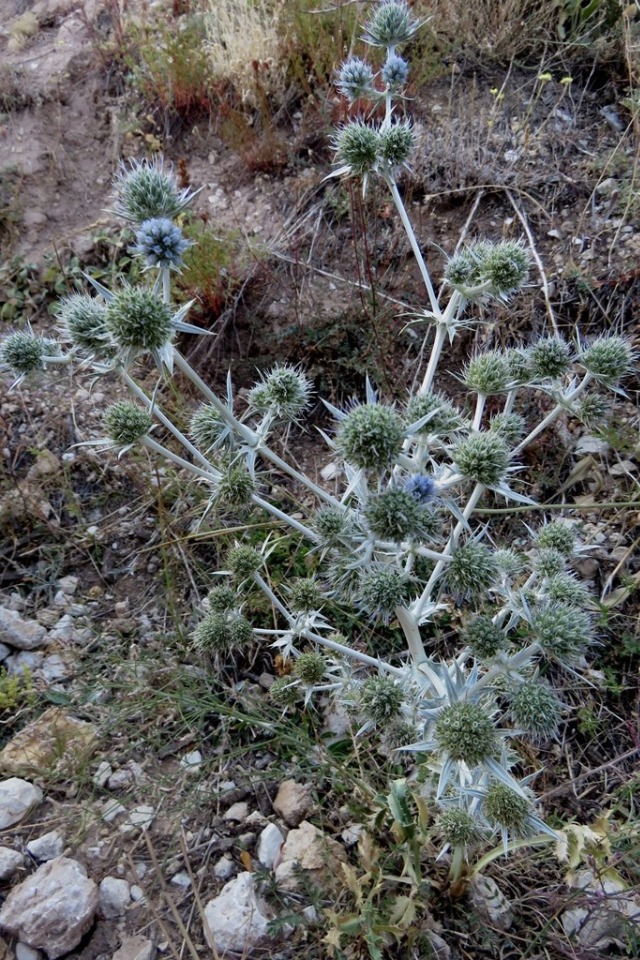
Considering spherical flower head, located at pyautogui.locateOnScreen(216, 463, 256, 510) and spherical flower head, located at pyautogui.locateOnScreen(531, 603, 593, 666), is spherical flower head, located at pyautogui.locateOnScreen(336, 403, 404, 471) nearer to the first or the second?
spherical flower head, located at pyautogui.locateOnScreen(216, 463, 256, 510)

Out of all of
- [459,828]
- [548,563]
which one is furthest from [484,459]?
[459,828]

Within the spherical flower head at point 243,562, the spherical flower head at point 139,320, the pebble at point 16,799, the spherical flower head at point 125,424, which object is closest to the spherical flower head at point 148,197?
the spherical flower head at point 139,320

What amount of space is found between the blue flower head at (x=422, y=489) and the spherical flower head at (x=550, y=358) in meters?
0.86

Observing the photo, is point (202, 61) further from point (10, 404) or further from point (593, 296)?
point (593, 296)

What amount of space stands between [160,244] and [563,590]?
5.52 ft

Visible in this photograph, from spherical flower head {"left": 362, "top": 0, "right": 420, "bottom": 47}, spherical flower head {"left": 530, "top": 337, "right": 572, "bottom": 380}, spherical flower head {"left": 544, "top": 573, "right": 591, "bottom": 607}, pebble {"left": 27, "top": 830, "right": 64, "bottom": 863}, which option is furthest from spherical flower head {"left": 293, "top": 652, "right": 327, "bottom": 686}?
spherical flower head {"left": 362, "top": 0, "right": 420, "bottom": 47}

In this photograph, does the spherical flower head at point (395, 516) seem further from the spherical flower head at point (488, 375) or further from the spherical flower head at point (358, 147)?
the spherical flower head at point (358, 147)

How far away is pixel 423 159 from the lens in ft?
15.2

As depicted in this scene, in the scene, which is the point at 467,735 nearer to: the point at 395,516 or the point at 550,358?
the point at 395,516

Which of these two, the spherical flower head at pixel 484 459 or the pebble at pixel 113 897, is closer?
the spherical flower head at pixel 484 459

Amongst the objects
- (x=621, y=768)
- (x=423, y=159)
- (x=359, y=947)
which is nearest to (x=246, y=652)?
(x=359, y=947)

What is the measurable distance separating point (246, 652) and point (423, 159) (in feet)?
11.1

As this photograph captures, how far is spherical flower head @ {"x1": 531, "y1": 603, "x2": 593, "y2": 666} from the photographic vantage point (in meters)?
2.16

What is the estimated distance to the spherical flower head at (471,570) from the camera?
223cm
